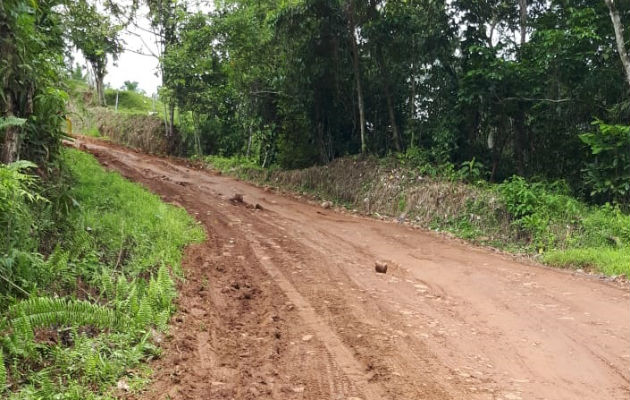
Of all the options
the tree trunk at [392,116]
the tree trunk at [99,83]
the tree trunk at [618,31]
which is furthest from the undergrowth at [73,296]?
the tree trunk at [99,83]

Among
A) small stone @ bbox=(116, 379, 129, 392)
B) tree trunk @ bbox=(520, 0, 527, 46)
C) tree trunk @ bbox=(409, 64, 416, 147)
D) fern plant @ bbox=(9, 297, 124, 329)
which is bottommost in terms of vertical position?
small stone @ bbox=(116, 379, 129, 392)

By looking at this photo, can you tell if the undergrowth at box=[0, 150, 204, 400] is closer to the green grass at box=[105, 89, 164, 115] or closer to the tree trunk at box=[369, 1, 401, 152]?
the tree trunk at box=[369, 1, 401, 152]

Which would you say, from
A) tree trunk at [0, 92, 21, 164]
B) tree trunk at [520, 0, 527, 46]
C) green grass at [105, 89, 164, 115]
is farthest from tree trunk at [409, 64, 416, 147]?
green grass at [105, 89, 164, 115]

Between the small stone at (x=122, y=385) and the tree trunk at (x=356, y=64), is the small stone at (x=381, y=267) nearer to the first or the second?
the small stone at (x=122, y=385)

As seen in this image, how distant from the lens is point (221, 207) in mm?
11852

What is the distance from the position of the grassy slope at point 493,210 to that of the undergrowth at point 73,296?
6783mm

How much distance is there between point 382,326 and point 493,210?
6789 mm

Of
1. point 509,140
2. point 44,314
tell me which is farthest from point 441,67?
point 44,314

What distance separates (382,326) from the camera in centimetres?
506

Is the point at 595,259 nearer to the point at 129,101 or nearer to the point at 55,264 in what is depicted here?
the point at 55,264

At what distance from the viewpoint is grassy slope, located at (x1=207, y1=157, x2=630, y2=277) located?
9027mm

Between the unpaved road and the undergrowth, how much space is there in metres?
0.33

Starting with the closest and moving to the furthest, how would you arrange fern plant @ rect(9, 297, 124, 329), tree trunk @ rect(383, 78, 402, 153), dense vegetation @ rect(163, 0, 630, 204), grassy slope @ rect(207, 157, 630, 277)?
1. fern plant @ rect(9, 297, 124, 329)
2. grassy slope @ rect(207, 157, 630, 277)
3. dense vegetation @ rect(163, 0, 630, 204)
4. tree trunk @ rect(383, 78, 402, 153)

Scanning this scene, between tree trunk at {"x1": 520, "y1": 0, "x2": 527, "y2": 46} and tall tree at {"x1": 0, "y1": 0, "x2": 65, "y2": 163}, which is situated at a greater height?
tree trunk at {"x1": 520, "y1": 0, "x2": 527, "y2": 46}
